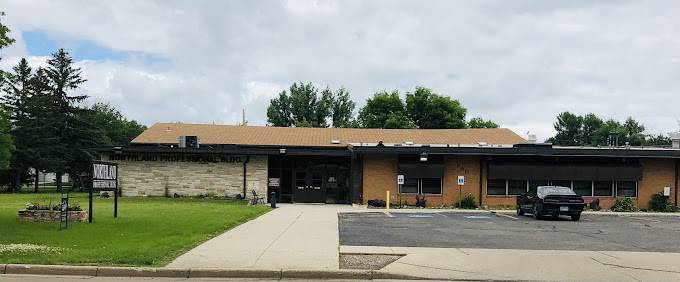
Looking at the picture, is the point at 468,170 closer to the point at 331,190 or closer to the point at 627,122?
the point at 331,190

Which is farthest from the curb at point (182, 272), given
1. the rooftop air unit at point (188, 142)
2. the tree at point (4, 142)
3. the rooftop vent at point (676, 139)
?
the rooftop vent at point (676, 139)

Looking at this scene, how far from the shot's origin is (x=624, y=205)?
32594mm

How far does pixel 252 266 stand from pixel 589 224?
16087 millimetres

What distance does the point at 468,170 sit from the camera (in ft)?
110

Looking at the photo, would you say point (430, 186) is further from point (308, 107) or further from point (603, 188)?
point (308, 107)

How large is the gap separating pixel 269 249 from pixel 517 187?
78.6ft

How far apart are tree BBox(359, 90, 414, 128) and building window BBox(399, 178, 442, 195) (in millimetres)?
34691

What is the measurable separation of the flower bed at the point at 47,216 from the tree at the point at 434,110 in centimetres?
5386

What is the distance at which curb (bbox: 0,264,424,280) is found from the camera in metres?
9.76

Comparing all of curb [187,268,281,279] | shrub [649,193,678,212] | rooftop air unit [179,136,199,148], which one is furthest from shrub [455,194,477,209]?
curb [187,268,281,279]

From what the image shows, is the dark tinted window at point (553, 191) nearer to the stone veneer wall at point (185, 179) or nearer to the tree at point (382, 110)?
the stone veneer wall at point (185, 179)

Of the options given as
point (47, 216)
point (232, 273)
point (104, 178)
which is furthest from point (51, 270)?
point (104, 178)

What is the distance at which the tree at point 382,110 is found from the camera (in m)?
69.2

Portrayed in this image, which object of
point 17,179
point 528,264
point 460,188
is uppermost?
point 460,188
